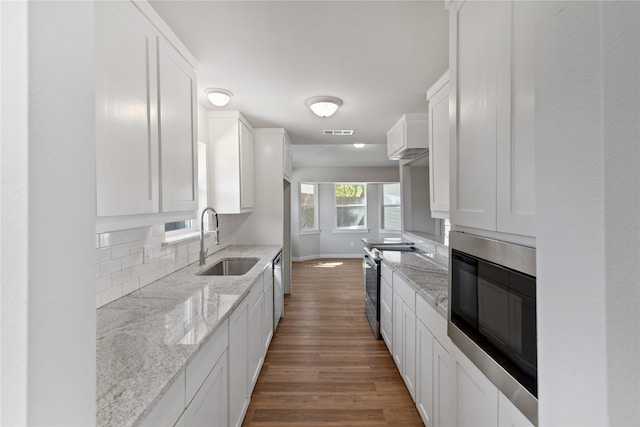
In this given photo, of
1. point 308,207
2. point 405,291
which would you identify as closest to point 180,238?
point 405,291

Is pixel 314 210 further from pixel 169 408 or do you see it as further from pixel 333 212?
pixel 169 408

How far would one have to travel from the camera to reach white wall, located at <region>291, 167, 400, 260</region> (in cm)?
766

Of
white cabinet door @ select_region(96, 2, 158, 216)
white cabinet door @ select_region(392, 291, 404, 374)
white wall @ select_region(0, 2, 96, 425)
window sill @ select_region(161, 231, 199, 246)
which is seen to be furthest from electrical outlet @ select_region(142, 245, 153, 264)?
Result: white cabinet door @ select_region(392, 291, 404, 374)

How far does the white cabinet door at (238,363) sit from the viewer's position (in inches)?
63.2

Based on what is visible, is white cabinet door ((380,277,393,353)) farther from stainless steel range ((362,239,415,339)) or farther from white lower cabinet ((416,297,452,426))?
white lower cabinet ((416,297,452,426))

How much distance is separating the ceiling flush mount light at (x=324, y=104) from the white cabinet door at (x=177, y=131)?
1.12 meters

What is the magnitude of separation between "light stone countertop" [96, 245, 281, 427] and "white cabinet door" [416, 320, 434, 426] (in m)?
1.14

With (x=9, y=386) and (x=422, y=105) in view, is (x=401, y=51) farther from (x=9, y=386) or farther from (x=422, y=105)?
(x=9, y=386)

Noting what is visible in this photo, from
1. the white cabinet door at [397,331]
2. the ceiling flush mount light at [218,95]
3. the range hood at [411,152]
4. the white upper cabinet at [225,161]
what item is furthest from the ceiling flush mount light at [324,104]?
the white cabinet door at [397,331]

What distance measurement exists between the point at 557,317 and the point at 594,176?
20 cm

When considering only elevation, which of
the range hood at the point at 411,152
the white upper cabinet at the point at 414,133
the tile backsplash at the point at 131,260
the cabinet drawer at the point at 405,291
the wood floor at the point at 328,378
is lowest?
the wood floor at the point at 328,378

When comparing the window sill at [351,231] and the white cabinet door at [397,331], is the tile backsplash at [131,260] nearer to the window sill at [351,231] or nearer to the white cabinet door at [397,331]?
the white cabinet door at [397,331]

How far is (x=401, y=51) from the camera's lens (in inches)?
73.6

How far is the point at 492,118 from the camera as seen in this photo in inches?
38.8
